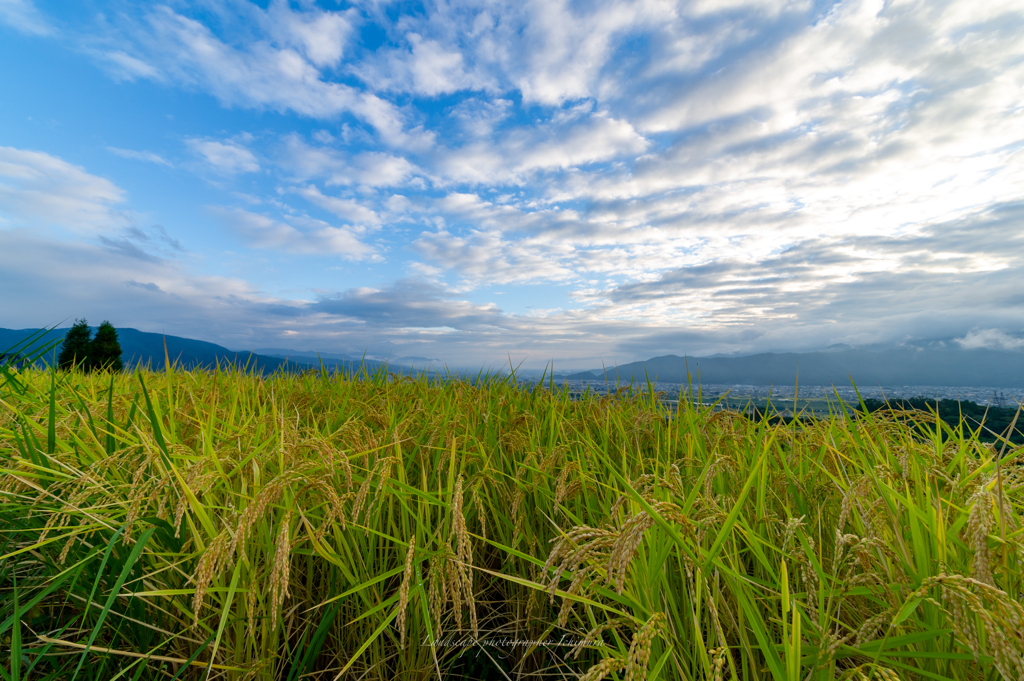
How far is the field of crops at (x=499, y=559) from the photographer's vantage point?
1479 millimetres

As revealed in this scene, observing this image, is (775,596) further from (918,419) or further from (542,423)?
(918,419)

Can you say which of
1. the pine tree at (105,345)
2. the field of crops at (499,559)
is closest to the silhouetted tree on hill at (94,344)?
the pine tree at (105,345)

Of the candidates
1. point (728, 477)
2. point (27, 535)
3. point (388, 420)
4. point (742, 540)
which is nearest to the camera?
point (742, 540)

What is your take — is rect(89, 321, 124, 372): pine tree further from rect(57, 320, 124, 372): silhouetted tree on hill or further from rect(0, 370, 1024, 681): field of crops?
rect(0, 370, 1024, 681): field of crops

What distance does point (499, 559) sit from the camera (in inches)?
110

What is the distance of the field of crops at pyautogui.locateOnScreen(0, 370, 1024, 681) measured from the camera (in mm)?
1479

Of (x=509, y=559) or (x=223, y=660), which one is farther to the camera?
(x=509, y=559)

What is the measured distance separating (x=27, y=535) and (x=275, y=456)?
1420mm

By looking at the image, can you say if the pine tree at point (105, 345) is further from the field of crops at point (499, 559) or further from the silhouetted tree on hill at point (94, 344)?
the field of crops at point (499, 559)

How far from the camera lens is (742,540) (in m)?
2.25

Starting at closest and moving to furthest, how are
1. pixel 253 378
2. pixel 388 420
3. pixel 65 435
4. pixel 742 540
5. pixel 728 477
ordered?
pixel 742 540 → pixel 728 477 → pixel 65 435 → pixel 388 420 → pixel 253 378

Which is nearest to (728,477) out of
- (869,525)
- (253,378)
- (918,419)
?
(869,525)

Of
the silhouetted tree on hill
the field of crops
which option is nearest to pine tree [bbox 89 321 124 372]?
the silhouetted tree on hill

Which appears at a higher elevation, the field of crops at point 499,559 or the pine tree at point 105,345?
the pine tree at point 105,345
